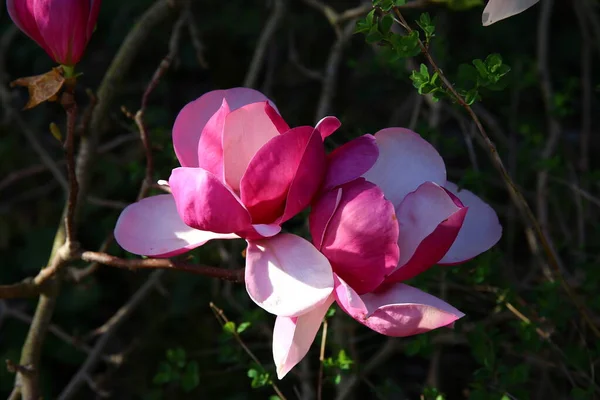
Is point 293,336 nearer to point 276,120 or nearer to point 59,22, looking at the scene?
point 276,120

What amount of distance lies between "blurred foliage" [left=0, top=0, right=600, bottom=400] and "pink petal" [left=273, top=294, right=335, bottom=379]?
42cm

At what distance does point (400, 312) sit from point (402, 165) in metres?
0.16

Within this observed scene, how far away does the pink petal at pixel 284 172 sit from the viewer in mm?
619

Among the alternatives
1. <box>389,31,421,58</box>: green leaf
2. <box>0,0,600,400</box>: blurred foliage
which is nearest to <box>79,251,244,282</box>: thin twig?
<box>389,31,421,58</box>: green leaf

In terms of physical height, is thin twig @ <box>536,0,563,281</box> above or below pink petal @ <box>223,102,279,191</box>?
below

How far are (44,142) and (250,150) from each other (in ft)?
3.78

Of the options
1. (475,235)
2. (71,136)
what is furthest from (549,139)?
(71,136)

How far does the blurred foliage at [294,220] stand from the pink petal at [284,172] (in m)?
0.43

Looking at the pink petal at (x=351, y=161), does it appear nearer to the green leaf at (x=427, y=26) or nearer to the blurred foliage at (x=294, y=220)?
the green leaf at (x=427, y=26)

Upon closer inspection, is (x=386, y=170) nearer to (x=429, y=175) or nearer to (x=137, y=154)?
(x=429, y=175)

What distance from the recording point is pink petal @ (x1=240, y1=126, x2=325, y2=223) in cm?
62

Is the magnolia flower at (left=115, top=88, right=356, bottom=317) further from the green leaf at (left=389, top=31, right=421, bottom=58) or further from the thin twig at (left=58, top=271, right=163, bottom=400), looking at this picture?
the thin twig at (left=58, top=271, right=163, bottom=400)

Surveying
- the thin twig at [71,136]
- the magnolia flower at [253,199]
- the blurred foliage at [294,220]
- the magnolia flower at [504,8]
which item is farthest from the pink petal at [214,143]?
the blurred foliage at [294,220]

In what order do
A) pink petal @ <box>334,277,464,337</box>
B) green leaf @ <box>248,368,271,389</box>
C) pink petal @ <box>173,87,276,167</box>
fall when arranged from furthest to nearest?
1. green leaf @ <box>248,368,271,389</box>
2. pink petal @ <box>173,87,276,167</box>
3. pink petal @ <box>334,277,464,337</box>
